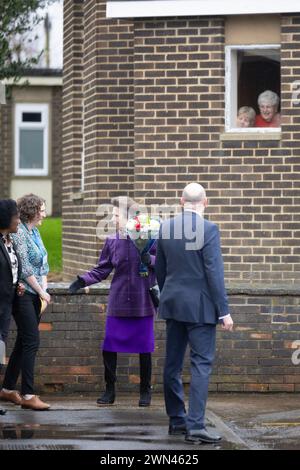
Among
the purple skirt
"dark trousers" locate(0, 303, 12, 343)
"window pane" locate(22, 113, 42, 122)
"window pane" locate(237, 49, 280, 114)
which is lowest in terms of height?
the purple skirt

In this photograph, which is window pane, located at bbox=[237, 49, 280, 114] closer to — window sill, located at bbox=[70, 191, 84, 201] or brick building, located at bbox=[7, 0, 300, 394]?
brick building, located at bbox=[7, 0, 300, 394]

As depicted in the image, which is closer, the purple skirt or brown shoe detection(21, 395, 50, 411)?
brown shoe detection(21, 395, 50, 411)

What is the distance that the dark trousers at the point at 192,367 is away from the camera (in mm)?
9219

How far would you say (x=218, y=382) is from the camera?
11.7 meters

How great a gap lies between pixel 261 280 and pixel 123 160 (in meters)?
2.42

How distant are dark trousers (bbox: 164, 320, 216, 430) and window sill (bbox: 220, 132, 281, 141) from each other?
5034mm

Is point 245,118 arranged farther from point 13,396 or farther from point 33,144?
point 33,144

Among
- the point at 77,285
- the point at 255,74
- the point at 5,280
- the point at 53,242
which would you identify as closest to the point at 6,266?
the point at 5,280

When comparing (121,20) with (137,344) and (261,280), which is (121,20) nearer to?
(261,280)

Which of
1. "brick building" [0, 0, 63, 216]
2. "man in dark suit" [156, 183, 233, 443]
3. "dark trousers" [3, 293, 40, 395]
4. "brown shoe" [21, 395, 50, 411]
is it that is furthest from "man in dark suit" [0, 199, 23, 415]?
"brick building" [0, 0, 63, 216]

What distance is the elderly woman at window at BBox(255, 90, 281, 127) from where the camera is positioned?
14312mm

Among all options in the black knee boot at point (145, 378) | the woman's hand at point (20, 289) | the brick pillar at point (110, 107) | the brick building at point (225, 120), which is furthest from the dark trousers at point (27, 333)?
the brick pillar at point (110, 107)

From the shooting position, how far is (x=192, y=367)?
30.5 ft
